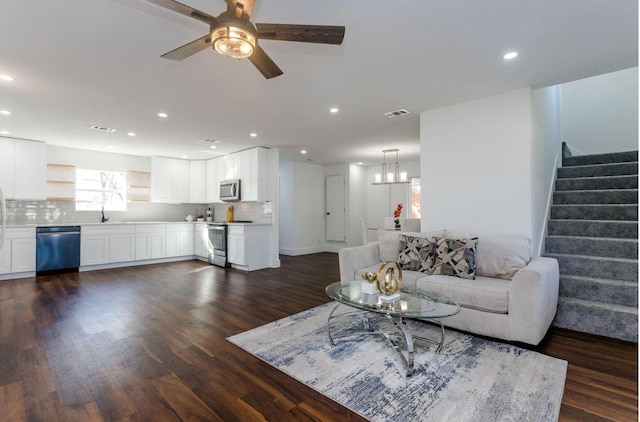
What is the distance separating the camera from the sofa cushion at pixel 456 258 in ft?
9.95

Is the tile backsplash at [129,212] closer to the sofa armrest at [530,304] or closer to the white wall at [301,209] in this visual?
the white wall at [301,209]

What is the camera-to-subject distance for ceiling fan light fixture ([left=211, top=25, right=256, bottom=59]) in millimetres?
1643

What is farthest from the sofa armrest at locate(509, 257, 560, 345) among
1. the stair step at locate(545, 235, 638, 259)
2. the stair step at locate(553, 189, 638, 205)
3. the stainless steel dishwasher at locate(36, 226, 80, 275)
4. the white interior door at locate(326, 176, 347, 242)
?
the stainless steel dishwasher at locate(36, 226, 80, 275)

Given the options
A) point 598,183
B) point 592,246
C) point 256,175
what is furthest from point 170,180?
point 598,183

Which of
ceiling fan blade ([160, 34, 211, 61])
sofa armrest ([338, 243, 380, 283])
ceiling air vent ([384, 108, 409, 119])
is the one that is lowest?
sofa armrest ([338, 243, 380, 283])

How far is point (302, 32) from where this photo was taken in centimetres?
174

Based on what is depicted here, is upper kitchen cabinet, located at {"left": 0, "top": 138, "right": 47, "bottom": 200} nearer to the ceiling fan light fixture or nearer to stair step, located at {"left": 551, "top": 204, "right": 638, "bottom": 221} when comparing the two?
the ceiling fan light fixture

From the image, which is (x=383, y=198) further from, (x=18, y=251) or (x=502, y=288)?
(x=18, y=251)

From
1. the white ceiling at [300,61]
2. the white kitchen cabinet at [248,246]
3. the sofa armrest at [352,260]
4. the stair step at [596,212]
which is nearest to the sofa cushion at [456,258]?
the sofa armrest at [352,260]

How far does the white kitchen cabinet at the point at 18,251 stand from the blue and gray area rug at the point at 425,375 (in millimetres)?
4895

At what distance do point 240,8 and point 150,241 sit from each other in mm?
6131

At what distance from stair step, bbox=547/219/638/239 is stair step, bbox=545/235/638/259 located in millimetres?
163

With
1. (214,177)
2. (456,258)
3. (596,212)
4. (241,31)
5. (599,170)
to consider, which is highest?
(241,31)

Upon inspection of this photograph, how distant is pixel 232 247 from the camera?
6.07 metres
